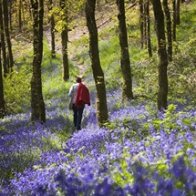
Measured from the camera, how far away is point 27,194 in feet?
20.9

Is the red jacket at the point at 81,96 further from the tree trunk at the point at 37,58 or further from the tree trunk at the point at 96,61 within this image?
the tree trunk at the point at 96,61

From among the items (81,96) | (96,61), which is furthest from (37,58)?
(96,61)

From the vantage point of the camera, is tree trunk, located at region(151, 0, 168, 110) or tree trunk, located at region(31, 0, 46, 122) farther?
tree trunk, located at region(31, 0, 46, 122)

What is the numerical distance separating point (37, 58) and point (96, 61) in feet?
16.6

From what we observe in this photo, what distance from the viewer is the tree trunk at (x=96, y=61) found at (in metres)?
A: 13.1

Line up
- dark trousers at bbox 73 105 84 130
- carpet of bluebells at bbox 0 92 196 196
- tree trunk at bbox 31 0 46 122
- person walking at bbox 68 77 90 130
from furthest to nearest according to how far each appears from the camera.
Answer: tree trunk at bbox 31 0 46 122 → person walking at bbox 68 77 90 130 → dark trousers at bbox 73 105 84 130 → carpet of bluebells at bbox 0 92 196 196

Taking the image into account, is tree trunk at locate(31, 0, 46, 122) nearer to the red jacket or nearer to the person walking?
the person walking

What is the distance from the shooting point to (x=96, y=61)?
1332cm

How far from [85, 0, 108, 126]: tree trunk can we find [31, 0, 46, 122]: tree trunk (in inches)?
175

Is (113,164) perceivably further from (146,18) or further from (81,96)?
(146,18)

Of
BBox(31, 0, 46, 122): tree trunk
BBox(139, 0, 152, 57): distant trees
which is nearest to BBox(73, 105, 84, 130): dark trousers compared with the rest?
BBox(31, 0, 46, 122): tree trunk

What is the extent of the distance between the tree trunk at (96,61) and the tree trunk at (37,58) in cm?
446

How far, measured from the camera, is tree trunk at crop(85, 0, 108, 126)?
13055 millimetres

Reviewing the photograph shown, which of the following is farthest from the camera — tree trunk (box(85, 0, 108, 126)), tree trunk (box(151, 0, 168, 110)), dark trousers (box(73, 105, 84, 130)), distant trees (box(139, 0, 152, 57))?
distant trees (box(139, 0, 152, 57))
